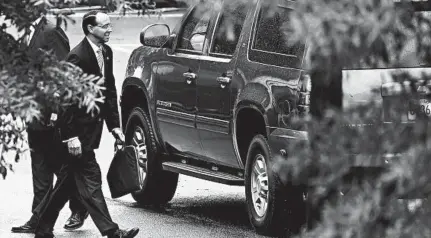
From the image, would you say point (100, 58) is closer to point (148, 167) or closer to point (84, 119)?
point (84, 119)

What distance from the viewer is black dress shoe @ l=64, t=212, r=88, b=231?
10297mm

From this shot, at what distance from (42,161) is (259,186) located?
201cm

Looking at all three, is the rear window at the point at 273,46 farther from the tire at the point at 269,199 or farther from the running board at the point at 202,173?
the running board at the point at 202,173

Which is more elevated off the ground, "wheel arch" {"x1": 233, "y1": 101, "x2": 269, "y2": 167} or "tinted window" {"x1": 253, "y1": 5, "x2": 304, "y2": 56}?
"tinted window" {"x1": 253, "y1": 5, "x2": 304, "y2": 56}

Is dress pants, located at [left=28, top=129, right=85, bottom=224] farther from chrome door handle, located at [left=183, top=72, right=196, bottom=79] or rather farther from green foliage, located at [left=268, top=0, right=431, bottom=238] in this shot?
green foliage, located at [left=268, top=0, right=431, bottom=238]

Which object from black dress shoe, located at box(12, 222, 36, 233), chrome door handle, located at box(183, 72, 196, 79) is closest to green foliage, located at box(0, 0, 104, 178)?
Result: black dress shoe, located at box(12, 222, 36, 233)

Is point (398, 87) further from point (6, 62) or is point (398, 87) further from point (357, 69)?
point (6, 62)

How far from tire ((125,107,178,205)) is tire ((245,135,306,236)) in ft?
6.35

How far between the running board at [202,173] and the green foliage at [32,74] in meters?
4.68

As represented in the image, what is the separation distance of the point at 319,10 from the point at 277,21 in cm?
692

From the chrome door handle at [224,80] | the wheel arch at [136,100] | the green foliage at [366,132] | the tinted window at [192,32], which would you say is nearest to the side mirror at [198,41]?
the tinted window at [192,32]

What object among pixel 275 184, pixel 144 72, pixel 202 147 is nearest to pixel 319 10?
pixel 275 184

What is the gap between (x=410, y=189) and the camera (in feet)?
9.72

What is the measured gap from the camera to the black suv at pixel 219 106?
920 centimetres
